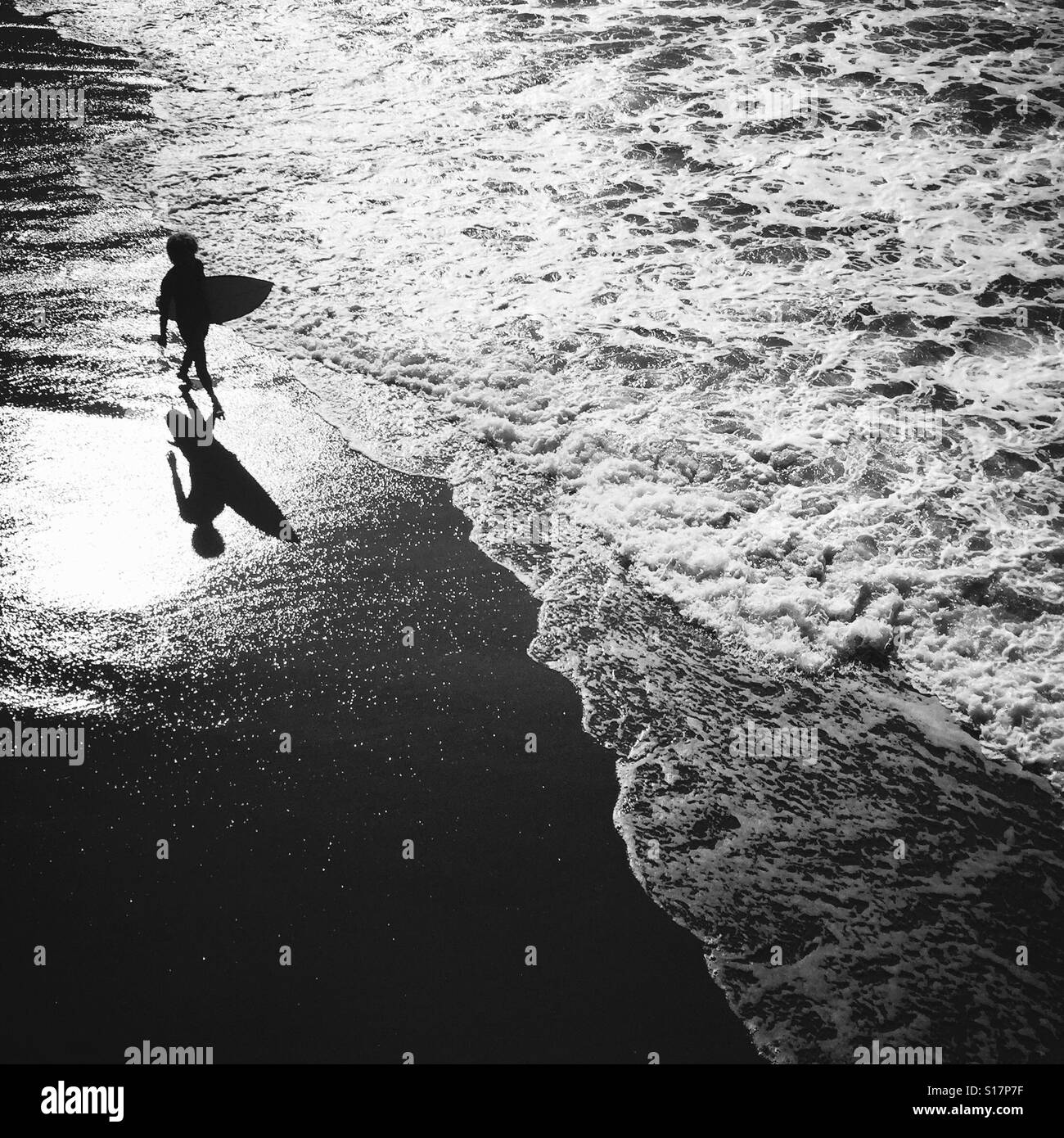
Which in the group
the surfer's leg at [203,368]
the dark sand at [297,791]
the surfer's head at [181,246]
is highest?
the surfer's head at [181,246]

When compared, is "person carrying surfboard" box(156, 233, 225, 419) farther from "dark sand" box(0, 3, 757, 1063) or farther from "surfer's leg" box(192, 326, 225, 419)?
"dark sand" box(0, 3, 757, 1063)

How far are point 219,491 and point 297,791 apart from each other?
304cm

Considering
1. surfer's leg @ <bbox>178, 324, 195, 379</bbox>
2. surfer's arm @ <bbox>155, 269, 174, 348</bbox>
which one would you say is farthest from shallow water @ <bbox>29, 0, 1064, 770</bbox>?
surfer's arm @ <bbox>155, 269, 174, 348</bbox>

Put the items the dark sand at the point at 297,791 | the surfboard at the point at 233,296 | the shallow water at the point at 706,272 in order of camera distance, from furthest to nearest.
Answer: the surfboard at the point at 233,296 < the shallow water at the point at 706,272 < the dark sand at the point at 297,791

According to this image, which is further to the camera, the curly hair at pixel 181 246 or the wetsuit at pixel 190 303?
the wetsuit at pixel 190 303

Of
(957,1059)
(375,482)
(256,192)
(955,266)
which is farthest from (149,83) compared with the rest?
(957,1059)

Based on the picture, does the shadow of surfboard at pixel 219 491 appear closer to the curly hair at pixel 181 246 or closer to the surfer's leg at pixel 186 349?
the surfer's leg at pixel 186 349

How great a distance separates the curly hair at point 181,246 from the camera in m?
7.57

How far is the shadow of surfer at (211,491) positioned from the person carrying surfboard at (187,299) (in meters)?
0.36

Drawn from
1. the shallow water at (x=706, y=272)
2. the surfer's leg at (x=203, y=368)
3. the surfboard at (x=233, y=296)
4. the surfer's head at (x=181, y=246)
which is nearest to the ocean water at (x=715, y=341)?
the shallow water at (x=706, y=272)

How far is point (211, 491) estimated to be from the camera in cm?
729

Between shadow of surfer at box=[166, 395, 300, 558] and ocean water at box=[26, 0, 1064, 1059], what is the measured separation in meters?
1.12

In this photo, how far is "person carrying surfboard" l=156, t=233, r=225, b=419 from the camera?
7660 mm

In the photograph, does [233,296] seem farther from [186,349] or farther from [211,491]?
[211,491]
